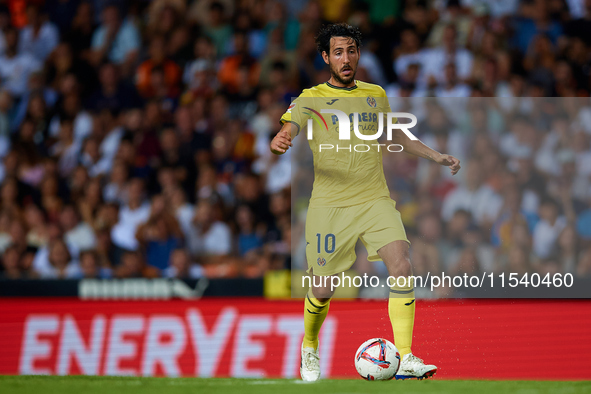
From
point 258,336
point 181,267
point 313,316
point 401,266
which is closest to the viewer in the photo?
point 401,266

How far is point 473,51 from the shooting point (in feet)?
31.2

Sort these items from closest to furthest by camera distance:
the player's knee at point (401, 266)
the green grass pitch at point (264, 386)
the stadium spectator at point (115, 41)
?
the green grass pitch at point (264, 386) → the player's knee at point (401, 266) → the stadium spectator at point (115, 41)

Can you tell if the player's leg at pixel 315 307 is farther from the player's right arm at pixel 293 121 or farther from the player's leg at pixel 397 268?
the player's right arm at pixel 293 121

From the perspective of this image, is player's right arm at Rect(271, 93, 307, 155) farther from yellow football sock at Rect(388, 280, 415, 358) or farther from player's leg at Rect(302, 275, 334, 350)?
yellow football sock at Rect(388, 280, 415, 358)

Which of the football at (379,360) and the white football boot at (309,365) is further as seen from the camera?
the white football boot at (309,365)

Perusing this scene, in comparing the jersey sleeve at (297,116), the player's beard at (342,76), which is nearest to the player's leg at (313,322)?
the jersey sleeve at (297,116)

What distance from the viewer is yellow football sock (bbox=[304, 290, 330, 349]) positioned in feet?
18.4

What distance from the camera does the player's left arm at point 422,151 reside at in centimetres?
538

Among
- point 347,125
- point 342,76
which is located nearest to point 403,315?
point 347,125

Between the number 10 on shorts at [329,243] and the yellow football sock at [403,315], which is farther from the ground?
the number 10 on shorts at [329,243]

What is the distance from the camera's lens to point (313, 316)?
564 centimetres

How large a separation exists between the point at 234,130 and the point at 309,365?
4704mm

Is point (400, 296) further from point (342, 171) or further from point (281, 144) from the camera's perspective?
point (281, 144)

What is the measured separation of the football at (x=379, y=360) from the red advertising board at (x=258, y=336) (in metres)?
0.74
